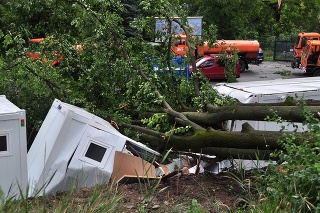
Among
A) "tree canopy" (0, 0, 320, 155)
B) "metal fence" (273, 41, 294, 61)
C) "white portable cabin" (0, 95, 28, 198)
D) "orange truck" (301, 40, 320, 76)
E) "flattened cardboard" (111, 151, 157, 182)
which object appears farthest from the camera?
"metal fence" (273, 41, 294, 61)

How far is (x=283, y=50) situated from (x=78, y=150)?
33160 millimetres

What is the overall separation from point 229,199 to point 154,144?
104 inches

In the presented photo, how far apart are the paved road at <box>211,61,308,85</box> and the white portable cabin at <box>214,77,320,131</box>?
17069mm

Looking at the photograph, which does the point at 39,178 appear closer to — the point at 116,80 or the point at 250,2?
the point at 116,80

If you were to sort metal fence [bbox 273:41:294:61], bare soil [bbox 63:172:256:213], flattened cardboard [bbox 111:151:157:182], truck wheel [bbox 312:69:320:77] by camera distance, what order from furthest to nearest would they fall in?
metal fence [bbox 273:41:294:61] < truck wheel [bbox 312:69:320:77] < flattened cardboard [bbox 111:151:157:182] < bare soil [bbox 63:172:256:213]

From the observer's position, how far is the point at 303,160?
486 centimetres

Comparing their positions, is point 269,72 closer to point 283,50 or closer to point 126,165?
point 283,50

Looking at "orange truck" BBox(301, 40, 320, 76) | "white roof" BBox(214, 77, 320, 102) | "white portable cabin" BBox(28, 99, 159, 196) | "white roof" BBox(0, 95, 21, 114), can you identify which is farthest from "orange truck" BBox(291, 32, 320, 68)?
"white roof" BBox(0, 95, 21, 114)

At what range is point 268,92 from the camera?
1030 cm

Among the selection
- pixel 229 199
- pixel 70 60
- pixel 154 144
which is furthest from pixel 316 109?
pixel 70 60

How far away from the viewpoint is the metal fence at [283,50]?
127 ft

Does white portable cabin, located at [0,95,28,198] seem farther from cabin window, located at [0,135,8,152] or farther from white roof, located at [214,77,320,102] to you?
white roof, located at [214,77,320,102]

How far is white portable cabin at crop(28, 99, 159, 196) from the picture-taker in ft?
25.8

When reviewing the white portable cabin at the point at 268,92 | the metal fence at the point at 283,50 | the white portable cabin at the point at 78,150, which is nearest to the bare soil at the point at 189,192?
the white portable cabin at the point at 78,150
